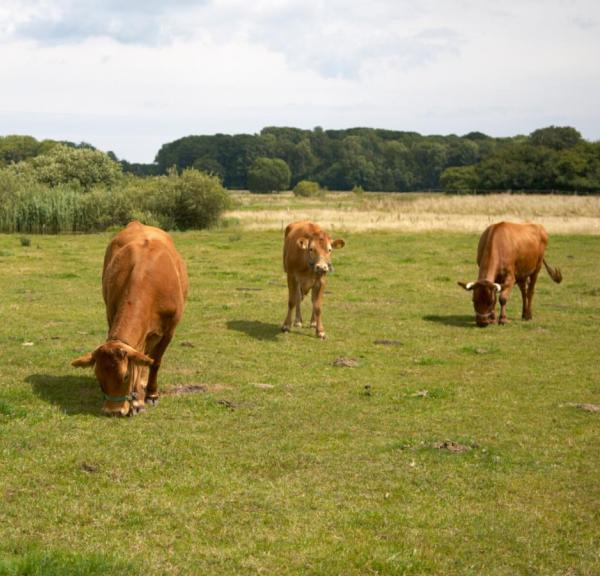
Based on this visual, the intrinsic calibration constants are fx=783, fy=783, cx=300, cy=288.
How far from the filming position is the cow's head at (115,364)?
8.02 metres

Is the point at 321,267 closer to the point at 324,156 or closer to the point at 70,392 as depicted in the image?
the point at 70,392

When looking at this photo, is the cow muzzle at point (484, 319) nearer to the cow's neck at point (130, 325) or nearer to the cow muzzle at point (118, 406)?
the cow's neck at point (130, 325)

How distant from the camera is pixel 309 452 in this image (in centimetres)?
770

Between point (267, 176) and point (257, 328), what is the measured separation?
115 m

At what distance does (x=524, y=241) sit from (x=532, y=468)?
33.6ft

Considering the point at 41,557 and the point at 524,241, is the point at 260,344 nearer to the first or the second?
the point at 524,241

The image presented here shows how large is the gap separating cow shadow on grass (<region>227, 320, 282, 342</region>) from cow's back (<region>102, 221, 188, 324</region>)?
4.01m

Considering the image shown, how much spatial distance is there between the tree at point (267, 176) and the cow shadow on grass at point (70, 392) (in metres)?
119

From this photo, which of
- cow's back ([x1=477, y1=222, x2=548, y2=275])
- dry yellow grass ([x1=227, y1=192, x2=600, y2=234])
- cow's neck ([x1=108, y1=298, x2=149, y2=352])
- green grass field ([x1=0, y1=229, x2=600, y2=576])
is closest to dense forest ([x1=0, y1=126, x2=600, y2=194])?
dry yellow grass ([x1=227, y1=192, x2=600, y2=234])

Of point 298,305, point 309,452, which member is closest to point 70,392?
point 309,452

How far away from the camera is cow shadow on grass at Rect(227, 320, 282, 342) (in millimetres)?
13953

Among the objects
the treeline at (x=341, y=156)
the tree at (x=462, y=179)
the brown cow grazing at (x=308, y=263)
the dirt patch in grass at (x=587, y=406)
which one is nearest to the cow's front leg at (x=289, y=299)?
the brown cow grazing at (x=308, y=263)

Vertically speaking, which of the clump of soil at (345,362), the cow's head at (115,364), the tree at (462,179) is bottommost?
the clump of soil at (345,362)

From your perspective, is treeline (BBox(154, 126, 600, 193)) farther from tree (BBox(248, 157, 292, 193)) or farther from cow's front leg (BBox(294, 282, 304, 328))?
cow's front leg (BBox(294, 282, 304, 328))
